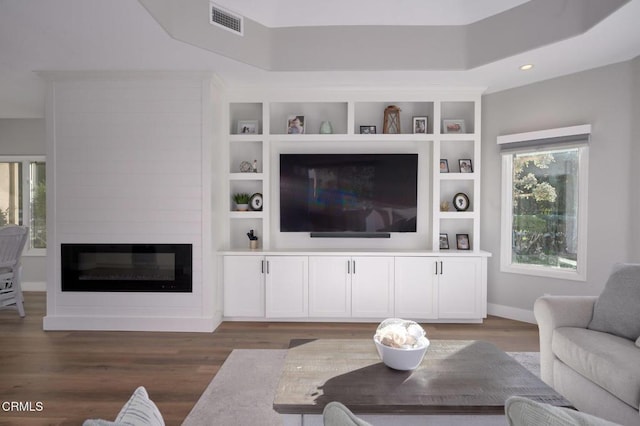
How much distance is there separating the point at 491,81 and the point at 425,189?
1336mm

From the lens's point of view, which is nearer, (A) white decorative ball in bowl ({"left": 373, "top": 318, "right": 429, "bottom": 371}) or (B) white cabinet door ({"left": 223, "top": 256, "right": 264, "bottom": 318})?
(A) white decorative ball in bowl ({"left": 373, "top": 318, "right": 429, "bottom": 371})

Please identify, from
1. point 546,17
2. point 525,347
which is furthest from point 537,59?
point 525,347

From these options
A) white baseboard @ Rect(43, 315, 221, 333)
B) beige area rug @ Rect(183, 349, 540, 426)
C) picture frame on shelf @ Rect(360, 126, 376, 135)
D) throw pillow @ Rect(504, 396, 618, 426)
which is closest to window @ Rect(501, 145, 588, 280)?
beige area rug @ Rect(183, 349, 540, 426)

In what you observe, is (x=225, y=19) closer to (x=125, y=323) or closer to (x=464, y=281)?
(x=125, y=323)

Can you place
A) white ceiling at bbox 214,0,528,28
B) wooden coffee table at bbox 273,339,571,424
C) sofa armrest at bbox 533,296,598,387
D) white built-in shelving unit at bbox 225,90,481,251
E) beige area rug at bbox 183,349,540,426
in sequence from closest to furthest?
wooden coffee table at bbox 273,339,571,424 < beige area rug at bbox 183,349,540,426 < sofa armrest at bbox 533,296,598,387 < white ceiling at bbox 214,0,528,28 < white built-in shelving unit at bbox 225,90,481,251

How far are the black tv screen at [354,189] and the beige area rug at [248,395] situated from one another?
1619 millimetres

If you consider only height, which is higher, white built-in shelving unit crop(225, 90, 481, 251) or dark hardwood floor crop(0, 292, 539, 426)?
white built-in shelving unit crop(225, 90, 481, 251)

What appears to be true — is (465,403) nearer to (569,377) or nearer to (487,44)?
(569,377)

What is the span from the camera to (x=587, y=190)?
3.54 m

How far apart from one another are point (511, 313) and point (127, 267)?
4.23 meters

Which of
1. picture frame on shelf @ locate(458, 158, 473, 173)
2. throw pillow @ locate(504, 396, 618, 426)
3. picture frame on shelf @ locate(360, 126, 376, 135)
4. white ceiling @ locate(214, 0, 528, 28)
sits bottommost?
throw pillow @ locate(504, 396, 618, 426)

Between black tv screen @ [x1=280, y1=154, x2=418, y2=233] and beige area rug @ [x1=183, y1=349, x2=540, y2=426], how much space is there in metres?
1.62

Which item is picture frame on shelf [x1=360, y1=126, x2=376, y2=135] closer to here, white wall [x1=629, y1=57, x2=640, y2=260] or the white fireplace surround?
the white fireplace surround

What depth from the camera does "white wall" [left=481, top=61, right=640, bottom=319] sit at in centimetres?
331
